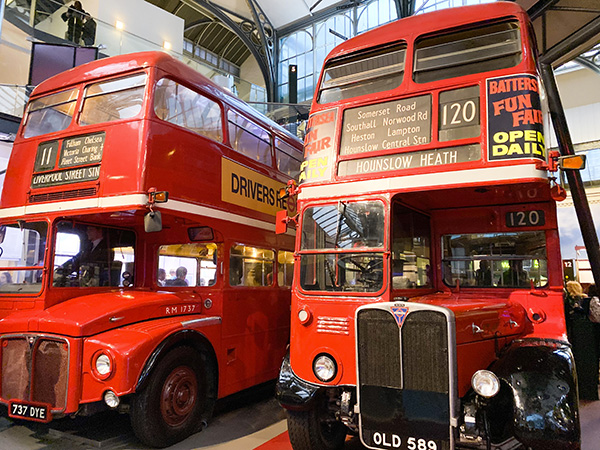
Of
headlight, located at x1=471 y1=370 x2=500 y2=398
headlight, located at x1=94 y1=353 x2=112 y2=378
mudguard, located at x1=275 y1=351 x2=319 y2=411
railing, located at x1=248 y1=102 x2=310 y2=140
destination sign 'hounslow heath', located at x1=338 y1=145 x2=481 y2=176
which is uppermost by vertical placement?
railing, located at x1=248 y1=102 x2=310 y2=140

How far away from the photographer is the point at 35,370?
14.3ft

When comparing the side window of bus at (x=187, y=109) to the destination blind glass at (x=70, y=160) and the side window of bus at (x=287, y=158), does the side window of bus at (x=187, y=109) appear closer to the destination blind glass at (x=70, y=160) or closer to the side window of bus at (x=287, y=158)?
the destination blind glass at (x=70, y=160)

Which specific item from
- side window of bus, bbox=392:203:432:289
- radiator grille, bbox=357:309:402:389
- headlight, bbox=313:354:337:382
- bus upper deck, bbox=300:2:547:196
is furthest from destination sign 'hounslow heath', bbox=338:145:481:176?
headlight, bbox=313:354:337:382

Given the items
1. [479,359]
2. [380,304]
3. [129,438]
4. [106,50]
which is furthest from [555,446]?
[106,50]

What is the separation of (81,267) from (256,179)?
2.55 m

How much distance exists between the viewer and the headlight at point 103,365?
13.4 feet

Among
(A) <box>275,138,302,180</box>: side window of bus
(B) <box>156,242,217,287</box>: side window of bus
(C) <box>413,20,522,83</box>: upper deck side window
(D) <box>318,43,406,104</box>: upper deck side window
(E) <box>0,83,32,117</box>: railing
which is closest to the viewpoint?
(C) <box>413,20,522,83</box>: upper deck side window

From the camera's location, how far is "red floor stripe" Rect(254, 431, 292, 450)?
4410 mm

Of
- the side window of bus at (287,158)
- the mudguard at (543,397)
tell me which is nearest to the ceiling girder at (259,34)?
the side window of bus at (287,158)

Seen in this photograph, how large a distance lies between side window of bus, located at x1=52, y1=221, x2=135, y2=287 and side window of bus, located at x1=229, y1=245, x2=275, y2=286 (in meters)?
1.35

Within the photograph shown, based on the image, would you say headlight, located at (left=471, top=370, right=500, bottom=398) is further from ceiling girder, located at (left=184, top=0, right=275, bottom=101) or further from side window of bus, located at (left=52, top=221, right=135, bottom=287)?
ceiling girder, located at (left=184, top=0, right=275, bottom=101)

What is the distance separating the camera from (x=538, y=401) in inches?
119

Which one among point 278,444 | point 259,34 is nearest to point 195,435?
point 278,444

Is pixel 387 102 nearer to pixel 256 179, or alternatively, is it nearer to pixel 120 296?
pixel 256 179
